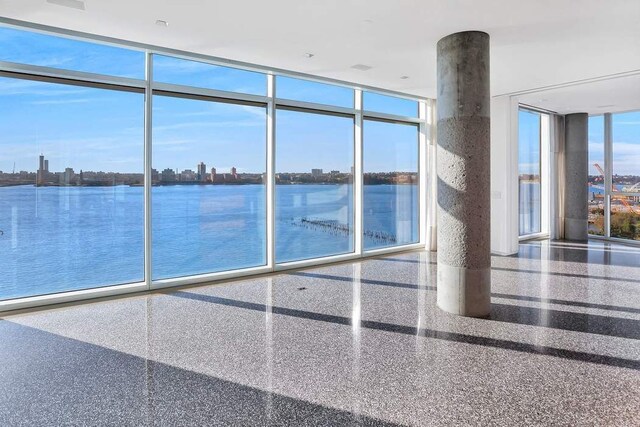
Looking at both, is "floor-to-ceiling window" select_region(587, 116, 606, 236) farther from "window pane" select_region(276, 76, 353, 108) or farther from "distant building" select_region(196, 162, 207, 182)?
"distant building" select_region(196, 162, 207, 182)

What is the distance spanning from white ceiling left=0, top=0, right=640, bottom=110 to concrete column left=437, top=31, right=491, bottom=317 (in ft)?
1.51

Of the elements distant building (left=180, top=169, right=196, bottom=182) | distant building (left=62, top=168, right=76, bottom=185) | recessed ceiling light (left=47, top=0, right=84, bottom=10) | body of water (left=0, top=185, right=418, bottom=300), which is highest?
recessed ceiling light (left=47, top=0, right=84, bottom=10)

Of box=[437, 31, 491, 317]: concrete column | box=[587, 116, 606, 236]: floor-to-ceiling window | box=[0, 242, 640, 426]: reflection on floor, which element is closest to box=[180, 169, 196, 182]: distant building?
box=[0, 242, 640, 426]: reflection on floor

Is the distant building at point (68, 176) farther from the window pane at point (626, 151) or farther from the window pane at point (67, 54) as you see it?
the window pane at point (626, 151)

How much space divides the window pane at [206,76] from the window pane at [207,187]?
297 mm

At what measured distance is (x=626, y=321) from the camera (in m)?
4.90

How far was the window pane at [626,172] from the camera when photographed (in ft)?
36.2

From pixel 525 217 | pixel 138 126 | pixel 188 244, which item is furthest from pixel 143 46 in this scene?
pixel 525 217

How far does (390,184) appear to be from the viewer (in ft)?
32.2

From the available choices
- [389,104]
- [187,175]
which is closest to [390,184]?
[389,104]

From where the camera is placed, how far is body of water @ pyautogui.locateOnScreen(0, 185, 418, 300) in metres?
5.71

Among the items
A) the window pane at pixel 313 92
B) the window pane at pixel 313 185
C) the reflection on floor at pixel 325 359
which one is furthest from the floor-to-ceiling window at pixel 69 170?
the window pane at pixel 313 185

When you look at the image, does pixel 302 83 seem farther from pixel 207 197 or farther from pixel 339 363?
pixel 339 363

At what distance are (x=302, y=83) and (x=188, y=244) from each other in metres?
3.55
